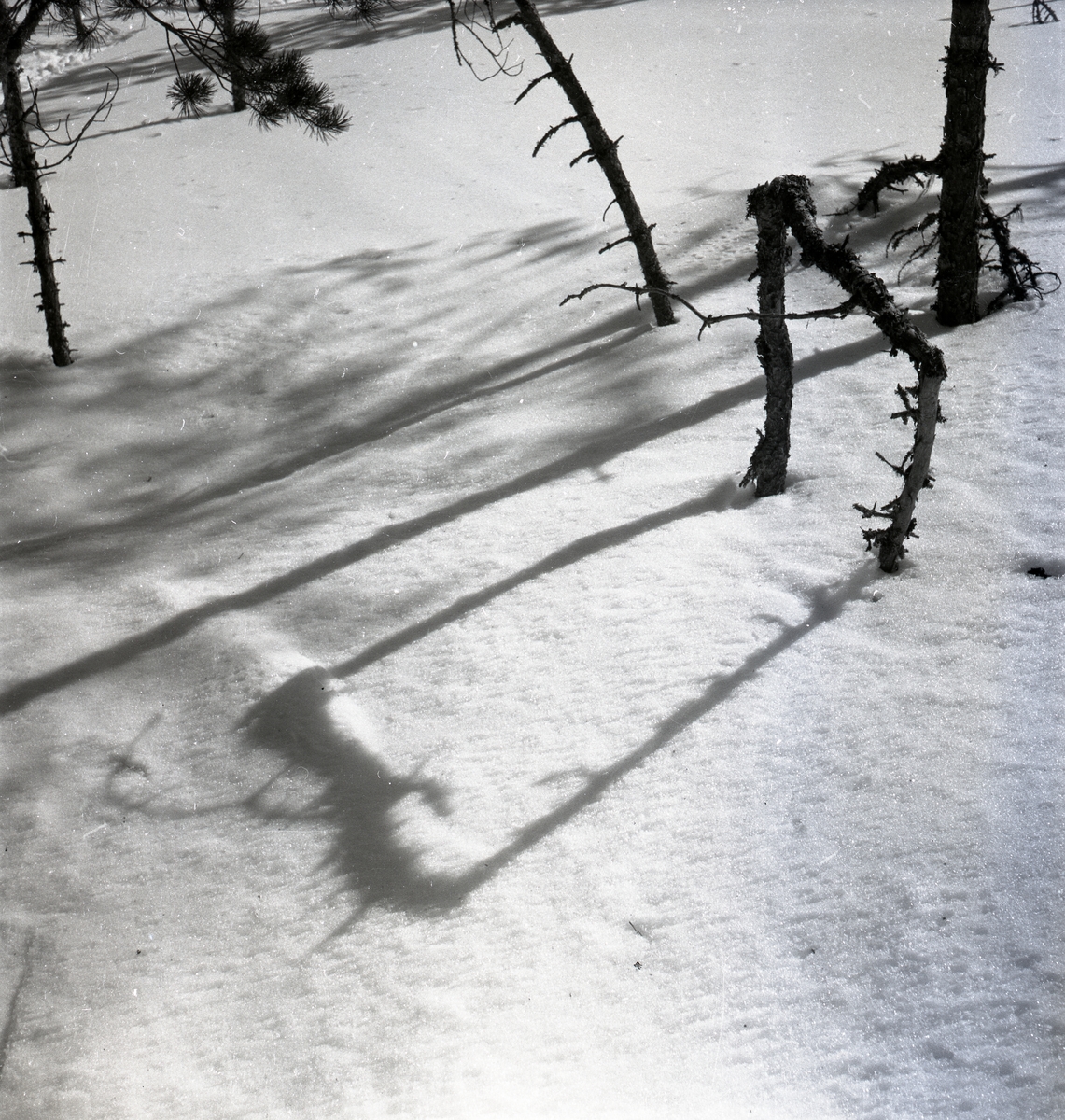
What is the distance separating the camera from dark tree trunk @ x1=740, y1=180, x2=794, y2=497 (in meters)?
3.84

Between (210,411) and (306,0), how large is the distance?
16.8 meters

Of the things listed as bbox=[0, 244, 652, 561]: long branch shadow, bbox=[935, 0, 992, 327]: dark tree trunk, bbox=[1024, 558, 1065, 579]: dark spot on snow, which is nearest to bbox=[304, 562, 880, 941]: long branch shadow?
bbox=[1024, 558, 1065, 579]: dark spot on snow

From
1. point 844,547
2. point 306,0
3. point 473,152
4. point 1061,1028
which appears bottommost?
point 1061,1028

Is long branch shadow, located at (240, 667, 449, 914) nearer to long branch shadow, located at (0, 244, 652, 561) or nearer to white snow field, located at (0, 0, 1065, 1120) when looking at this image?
white snow field, located at (0, 0, 1065, 1120)

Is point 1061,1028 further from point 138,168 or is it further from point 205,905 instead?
point 138,168

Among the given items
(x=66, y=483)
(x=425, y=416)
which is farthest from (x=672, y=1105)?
(x=66, y=483)

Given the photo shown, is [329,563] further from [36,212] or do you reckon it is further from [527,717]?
[36,212]

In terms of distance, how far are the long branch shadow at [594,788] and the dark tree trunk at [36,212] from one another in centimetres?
533

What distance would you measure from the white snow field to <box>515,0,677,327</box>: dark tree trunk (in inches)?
12.7

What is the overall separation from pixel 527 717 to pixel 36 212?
554cm

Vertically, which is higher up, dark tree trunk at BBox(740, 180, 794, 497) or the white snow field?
dark tree trunk at BBox(740, 180, 794, 497)

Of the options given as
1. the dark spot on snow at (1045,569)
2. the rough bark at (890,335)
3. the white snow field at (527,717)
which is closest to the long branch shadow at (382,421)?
the white snow field at (527,717)

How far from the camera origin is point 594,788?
10.3 feet

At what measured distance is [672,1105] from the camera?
2.24m
